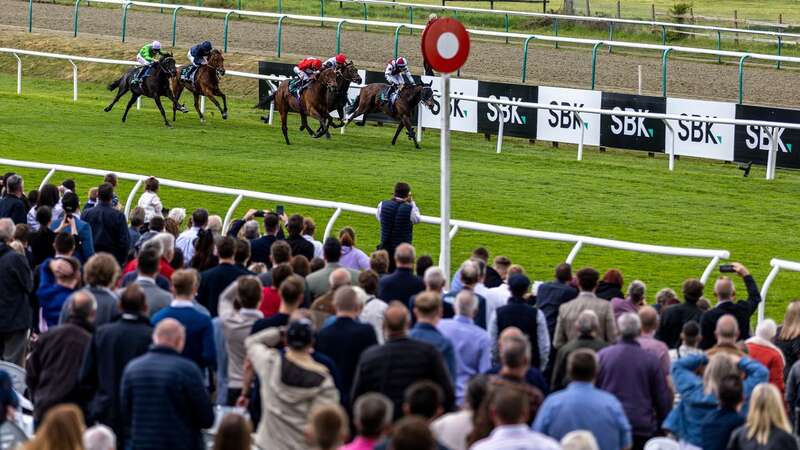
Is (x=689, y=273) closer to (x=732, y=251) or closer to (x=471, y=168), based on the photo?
(x=732, y=251)

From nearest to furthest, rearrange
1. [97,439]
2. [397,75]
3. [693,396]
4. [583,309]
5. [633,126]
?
[97,439]
[693,396]
[583,309]
[633,126]
[397,75]

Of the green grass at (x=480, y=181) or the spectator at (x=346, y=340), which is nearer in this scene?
the spectator at (x=346, y=340)

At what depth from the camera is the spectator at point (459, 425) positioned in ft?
19.4

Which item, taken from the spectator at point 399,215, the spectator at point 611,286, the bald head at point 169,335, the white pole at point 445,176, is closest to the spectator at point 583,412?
the bald head at point 169,335

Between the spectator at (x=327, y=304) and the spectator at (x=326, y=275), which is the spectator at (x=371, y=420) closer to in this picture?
the spectator at (x=327, y=304)

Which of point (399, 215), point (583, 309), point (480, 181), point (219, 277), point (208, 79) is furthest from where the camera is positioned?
point (208, 79)

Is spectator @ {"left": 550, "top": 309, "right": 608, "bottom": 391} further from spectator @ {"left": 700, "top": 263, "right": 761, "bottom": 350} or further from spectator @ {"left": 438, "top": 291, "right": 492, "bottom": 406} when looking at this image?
spectator @ {"left": 700, "top": 263, "right": 761, "bottom": 350}

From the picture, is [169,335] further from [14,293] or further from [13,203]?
[13,203]

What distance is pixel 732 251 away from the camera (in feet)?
46.9

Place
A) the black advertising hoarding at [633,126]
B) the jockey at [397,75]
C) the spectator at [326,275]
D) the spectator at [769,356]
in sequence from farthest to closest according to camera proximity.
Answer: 1. the jockey at [397,75]
2. the black advertising hoarding at [633,126]
3. the spectator at [326,275]
4. the spectator at [769,356]

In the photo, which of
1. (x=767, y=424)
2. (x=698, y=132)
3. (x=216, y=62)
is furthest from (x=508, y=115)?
(x=767, y=424)

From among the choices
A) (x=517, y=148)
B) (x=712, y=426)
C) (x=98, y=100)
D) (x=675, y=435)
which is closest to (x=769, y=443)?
(x=712, y=426)

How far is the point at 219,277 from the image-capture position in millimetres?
8641

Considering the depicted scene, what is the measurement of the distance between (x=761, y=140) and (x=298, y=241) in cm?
1024
